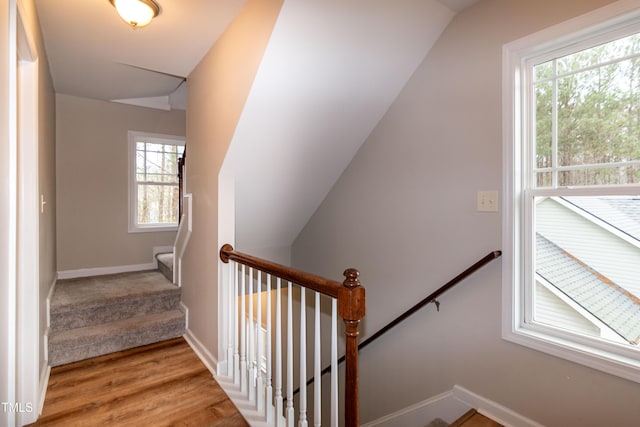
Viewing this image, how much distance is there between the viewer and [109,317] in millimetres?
2916

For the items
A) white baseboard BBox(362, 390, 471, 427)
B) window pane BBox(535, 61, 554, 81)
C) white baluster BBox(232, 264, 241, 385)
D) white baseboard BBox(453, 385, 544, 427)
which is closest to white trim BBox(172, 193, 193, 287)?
white baluster BBox(232, 264, 241, 385)

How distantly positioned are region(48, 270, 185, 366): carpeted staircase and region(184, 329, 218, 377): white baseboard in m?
0.16

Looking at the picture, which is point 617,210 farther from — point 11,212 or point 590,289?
point 11,212

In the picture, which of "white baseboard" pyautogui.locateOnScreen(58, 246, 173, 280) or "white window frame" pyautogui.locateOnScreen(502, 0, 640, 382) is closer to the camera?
"white window frame" pyautogui.locateOnScreen(502, 0, 640, 382)

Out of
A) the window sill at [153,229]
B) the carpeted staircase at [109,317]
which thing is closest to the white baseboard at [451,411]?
the carpeted staircase at [109,317]

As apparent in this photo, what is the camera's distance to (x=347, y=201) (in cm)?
298

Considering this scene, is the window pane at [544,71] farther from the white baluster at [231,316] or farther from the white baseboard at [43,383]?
the white baseboard at [43,383]

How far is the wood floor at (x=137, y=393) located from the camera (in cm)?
189

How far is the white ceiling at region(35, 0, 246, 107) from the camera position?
2066 millimetres

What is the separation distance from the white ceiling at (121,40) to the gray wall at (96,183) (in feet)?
1.69

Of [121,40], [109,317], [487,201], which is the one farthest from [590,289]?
[109,317]

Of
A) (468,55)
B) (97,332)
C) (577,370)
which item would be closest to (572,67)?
(468,55)

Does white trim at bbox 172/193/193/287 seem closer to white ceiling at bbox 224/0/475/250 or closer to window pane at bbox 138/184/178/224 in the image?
white ceiling at bbox 224/0/475/250

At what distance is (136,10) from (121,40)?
70cm
